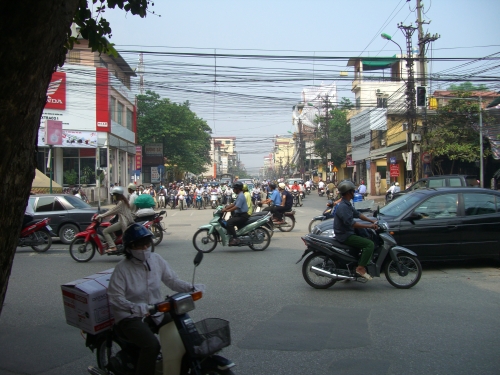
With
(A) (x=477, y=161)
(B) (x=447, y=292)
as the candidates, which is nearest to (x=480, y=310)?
(B) (x=447, y=292)

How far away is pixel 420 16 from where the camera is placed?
952 inches

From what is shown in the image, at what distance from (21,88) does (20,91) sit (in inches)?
0.9

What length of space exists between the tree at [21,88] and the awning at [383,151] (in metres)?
33.5

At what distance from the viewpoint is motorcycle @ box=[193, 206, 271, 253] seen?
480 inches

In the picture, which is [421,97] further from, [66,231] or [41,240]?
[41,240]

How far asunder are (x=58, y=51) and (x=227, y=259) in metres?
8.24

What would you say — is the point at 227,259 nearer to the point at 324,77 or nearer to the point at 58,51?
the point at 58,51

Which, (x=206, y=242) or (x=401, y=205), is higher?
(x=401, y=205)

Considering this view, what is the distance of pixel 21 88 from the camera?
327cm

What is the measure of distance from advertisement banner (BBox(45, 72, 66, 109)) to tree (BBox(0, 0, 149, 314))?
104 feet

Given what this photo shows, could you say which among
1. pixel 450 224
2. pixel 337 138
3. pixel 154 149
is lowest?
pixel 450 224

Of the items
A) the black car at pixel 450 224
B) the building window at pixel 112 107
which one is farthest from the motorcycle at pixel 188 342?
the building window at pixel 112 107

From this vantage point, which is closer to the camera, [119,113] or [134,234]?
[134,234]

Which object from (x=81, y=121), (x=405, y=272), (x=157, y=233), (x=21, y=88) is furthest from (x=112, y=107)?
(x=21, y=88)
